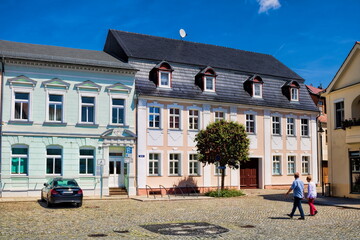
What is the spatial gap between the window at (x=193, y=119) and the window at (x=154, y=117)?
257cm

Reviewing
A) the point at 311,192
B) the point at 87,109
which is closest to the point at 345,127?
the point at 311,192

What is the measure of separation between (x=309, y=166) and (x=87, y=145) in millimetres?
18985

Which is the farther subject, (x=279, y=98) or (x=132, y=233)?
(x=279, y=98)

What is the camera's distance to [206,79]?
33.5 meters

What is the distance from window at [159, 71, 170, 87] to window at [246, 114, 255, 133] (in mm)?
7262

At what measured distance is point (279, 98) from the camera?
36812 mm

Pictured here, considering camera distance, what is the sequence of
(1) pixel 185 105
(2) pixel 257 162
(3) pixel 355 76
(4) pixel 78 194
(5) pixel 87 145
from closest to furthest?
(4) pixel 78 194, (3) pixel 355 76, (5) pixel 87 145, (1) pixel 185 105, (2) pixel 257 162

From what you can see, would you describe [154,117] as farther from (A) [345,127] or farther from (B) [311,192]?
(B) [311,192]

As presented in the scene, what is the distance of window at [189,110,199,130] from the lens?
32469 millimetres

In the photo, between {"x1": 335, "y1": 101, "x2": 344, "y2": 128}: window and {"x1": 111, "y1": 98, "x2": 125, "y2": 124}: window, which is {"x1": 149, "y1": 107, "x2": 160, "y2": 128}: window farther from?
{"x1": 335, "y1": 101, "x2": 344, "y2": 128}: window

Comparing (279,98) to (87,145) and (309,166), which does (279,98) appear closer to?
(309,166)

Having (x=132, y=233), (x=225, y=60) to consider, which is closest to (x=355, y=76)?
(x=225, y=60)

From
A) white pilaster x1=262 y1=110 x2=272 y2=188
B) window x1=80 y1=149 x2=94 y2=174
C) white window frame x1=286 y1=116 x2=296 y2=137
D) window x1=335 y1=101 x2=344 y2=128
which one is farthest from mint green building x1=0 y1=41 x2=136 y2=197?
white window frame x1=286 y1=116 x2=296 y2=137

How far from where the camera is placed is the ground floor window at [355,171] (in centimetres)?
2553
